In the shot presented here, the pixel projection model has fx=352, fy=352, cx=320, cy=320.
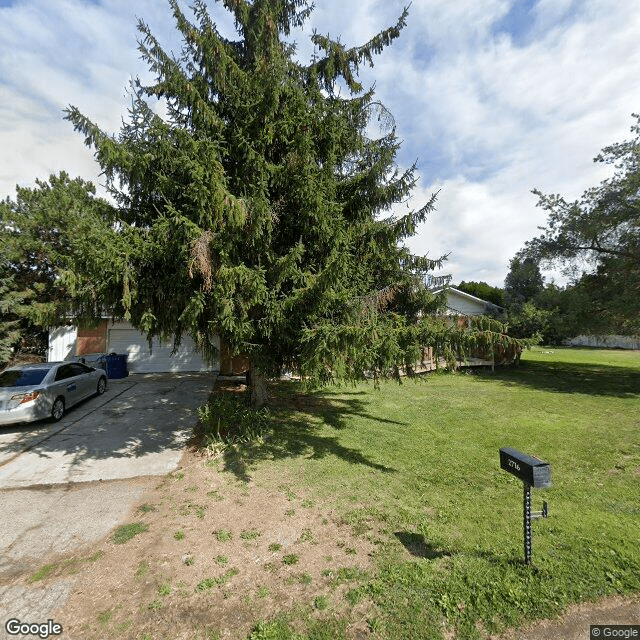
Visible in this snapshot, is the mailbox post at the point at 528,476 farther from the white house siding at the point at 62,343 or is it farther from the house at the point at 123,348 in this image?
the white house siding at the point at 62,343

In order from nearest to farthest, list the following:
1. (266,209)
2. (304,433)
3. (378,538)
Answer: (378,538), (266,209), (304,433)

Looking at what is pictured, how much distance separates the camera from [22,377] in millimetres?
7871

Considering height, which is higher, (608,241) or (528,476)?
(608,241)

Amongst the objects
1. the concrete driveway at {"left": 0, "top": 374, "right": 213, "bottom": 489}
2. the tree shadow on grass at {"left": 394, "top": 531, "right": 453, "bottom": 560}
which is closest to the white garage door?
the concrete driveway at {"left": 0, "top": 374, "right": 213, "bottom": 489}

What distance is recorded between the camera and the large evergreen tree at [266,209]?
16.7ft

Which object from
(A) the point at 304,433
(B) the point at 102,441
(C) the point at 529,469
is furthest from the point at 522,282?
(B) the point at 102,441

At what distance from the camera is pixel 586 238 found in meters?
14.6

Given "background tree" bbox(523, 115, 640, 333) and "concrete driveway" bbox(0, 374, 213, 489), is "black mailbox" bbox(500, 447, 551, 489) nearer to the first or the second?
"concrete driveway" bbox(0, 374, 213, 489)

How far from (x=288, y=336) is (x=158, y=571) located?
3.31 meters

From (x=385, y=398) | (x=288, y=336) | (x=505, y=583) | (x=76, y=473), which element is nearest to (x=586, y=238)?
(x=385, y=398)

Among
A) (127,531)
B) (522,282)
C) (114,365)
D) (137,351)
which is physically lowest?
(127,531)

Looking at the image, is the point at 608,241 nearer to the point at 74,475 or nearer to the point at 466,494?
the point at 466,494

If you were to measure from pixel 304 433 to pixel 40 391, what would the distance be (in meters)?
5.68

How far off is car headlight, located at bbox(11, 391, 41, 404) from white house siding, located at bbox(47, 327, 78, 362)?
8252mm
